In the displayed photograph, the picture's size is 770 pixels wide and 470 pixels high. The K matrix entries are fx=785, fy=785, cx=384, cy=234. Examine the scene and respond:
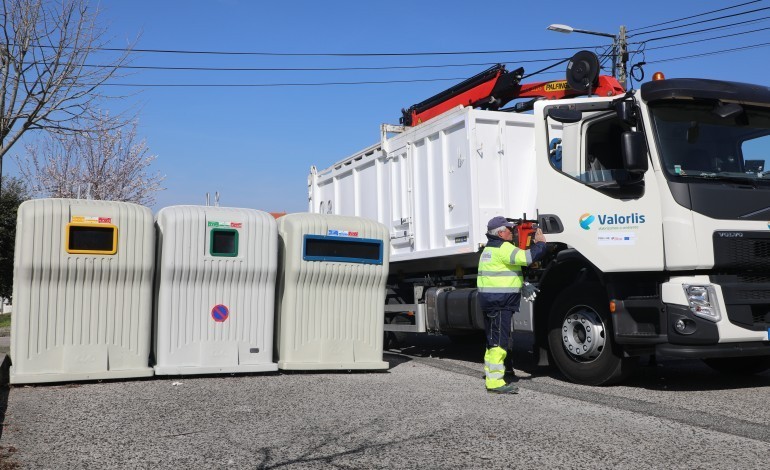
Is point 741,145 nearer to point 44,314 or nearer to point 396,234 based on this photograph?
point 396,234

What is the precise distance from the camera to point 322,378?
811 centimetres

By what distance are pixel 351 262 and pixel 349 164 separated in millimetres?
4082

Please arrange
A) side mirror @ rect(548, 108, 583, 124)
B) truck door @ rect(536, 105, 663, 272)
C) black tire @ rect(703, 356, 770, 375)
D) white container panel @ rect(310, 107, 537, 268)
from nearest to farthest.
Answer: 1. truck door @ rect(536, 105, 663, 272)
2. side mirror @ rect(548, 108, 583, 124)
3. black tire @ rect(703, 356, 770, 375)
4. white container panel @ rect(310, 107, 537, 268)

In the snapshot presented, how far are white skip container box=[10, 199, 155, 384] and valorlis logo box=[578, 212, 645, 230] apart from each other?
4.25m

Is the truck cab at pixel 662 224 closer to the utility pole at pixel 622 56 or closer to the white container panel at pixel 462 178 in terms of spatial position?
the white container panel at pixel 462 178

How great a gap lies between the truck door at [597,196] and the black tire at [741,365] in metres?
2.02

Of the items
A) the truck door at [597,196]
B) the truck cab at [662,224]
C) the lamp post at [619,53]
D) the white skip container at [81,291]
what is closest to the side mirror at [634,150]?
the truck cab at [662,224]

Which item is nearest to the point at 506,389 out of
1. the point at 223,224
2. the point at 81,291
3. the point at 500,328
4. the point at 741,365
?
the point at 500,328

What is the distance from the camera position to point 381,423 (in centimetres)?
570

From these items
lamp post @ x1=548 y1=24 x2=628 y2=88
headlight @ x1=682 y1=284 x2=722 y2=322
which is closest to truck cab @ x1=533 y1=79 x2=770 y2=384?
headlight @ x1=682 y1=284 x2=722 y2=322

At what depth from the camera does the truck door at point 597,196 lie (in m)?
7.10

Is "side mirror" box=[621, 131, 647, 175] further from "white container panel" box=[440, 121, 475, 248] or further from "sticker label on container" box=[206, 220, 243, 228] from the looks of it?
"sticker label on container" box=[206, 220, 243, 228]

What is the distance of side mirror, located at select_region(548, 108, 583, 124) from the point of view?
762cm

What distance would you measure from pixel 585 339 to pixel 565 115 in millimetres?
2215
